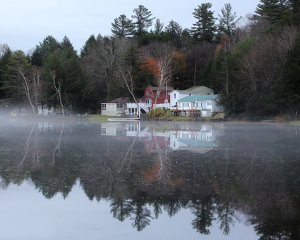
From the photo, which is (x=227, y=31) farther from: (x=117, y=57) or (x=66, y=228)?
(x=66, y=228)

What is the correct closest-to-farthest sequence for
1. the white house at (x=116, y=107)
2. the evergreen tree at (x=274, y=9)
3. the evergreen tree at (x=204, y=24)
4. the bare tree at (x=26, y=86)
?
the evergreen tree at (x=274, y=9)
the bare tree at (x=26, y=86)
the white house at (x=116, y=107)
the evergreen tree at (x=204, y=24)

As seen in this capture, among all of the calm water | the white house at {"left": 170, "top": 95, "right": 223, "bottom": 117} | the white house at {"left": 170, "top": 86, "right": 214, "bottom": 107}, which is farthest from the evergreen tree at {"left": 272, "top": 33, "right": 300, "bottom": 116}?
the calm water

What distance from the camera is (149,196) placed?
32.7 feet

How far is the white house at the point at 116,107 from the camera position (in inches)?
2854

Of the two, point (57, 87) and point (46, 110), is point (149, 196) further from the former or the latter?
point (46, 110)

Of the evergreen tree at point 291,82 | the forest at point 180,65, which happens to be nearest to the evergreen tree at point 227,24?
the forest at point 180,65

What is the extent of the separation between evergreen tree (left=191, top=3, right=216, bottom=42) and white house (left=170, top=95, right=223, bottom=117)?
2801cm

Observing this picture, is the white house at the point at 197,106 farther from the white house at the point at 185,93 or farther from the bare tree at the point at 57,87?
the bare tree at the point at 57,87

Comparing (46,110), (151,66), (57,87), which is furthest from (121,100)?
(46,110)

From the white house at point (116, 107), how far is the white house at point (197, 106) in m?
12.1

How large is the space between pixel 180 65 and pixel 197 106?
1800 centimetres

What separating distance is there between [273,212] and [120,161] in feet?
28.1

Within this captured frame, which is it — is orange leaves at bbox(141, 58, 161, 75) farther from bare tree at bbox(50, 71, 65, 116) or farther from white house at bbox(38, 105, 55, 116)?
white house at bbox(38, 105, 55, 116)

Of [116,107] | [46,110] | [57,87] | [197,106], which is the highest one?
[57,87]
